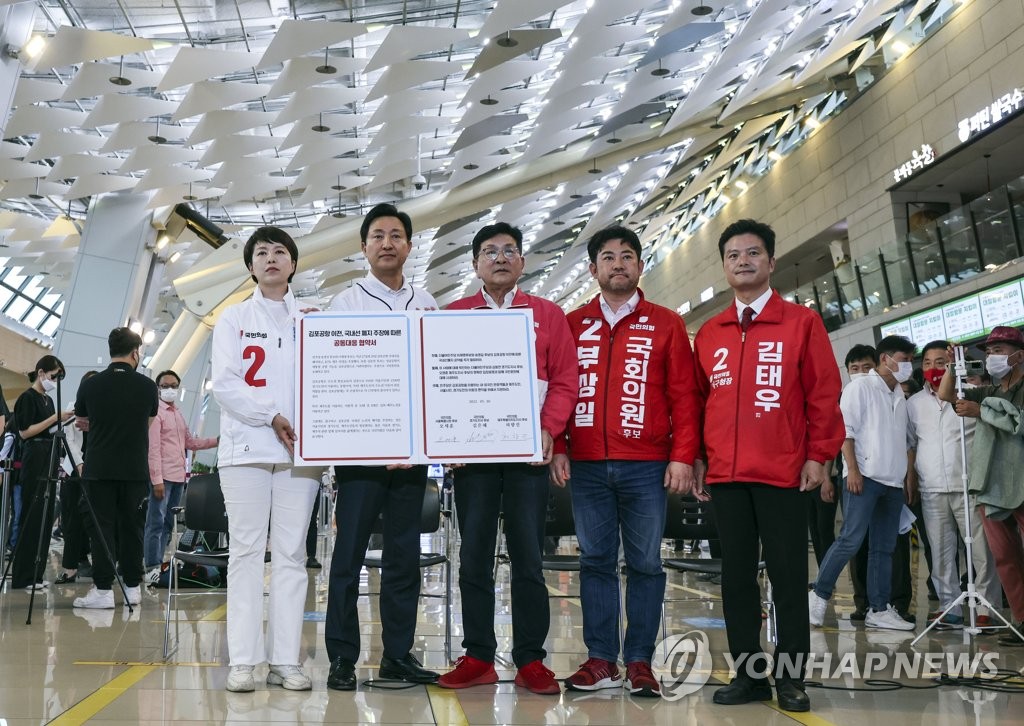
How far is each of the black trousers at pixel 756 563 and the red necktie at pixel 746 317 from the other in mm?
643

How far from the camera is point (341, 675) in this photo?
11.4ft

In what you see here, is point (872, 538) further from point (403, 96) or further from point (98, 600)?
point (403, 96)

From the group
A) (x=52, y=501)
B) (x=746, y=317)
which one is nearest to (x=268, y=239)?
(x=746, y=317)

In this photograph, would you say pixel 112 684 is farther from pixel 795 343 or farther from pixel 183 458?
pixel 183 458

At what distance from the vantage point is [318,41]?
12016 millimetres

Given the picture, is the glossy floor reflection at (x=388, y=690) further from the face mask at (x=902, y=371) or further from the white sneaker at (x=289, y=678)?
the face mask at (x=902, y=371)

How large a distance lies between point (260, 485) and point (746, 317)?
211cm

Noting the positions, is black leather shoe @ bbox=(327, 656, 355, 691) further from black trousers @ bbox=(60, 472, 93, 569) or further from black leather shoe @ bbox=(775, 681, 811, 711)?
black trousers @ bbox=(60, 472, 93, 569)

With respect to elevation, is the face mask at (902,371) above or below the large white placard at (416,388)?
above

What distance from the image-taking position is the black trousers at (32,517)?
19.5 ft

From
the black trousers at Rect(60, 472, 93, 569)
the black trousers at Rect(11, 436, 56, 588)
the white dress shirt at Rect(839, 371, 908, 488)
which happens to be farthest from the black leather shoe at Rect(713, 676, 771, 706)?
the black trousers at Rect(60, 472, 93, 569)

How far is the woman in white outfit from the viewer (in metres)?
3.49

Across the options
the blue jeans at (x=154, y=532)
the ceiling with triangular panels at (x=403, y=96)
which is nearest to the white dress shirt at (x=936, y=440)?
the blue jeans at (x=154, y=532)

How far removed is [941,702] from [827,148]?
20071mm
